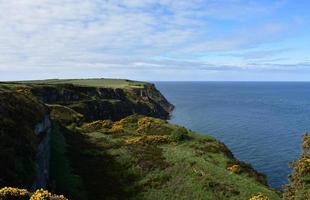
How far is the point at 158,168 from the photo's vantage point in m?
47.2

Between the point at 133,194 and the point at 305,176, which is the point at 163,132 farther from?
the point at 305,176

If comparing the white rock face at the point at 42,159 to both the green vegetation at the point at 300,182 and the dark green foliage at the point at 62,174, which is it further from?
the green vegetation at the point at 300,182

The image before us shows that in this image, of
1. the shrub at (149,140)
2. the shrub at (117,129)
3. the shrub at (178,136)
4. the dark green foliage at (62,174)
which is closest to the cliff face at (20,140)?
the dark green foliage at (62,174)

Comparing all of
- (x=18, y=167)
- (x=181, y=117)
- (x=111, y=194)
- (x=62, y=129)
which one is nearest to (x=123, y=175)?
(x=111, y=194)

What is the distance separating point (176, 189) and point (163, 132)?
31020 millimetres

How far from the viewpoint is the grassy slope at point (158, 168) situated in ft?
132

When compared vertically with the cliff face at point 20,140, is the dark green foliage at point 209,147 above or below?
below

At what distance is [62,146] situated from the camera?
2206 inches

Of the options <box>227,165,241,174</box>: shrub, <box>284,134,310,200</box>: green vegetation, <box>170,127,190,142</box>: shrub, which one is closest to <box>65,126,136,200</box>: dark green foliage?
<box>170,127,190,142</box>: shrub

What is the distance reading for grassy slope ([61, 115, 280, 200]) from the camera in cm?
4019

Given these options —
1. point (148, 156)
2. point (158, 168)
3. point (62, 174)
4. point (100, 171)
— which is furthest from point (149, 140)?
point (62, 174)

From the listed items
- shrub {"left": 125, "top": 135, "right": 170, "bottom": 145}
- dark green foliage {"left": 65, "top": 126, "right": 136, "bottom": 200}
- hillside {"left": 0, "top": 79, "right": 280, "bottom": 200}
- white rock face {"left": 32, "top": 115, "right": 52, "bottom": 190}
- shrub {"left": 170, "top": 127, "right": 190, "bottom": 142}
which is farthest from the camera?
shrub {"left": 170, "top": 127, "right": 190, "bottom": 142}

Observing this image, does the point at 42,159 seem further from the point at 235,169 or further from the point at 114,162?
the point at 235,169

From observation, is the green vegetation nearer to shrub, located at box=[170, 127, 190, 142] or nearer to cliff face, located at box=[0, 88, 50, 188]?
cliff face, located at box=[0, 88, 50, 188]
